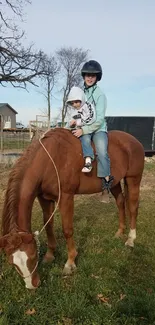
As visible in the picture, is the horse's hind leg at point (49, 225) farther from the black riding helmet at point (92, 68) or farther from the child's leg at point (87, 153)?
the black riding helmet at point (92, 68)

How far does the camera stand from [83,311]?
9.50ft

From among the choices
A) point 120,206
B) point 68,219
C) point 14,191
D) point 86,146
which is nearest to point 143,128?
point 120,206

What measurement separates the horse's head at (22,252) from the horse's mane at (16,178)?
5.9 inches

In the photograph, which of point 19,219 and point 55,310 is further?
point 19,219

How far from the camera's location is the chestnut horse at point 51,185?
303 cm

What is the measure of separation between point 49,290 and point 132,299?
2.96ft

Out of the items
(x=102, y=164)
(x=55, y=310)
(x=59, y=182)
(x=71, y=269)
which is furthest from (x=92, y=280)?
(x=102, y=164)

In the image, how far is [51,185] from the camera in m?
3.79

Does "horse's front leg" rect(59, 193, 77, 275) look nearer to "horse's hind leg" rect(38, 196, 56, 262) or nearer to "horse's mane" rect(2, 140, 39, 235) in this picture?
"horse's hind leg" rect(38, 196, 56, 262)

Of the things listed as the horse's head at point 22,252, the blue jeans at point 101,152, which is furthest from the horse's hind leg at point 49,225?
the horse's head at point 22,252

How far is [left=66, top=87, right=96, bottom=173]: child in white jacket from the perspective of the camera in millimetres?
4027

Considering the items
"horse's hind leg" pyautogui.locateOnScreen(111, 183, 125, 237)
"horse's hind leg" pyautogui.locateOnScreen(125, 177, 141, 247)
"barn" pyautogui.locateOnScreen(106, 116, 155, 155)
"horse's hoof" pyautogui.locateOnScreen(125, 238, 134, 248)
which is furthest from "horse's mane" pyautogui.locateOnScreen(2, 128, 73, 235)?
"barn" pyautogui.locateOnScreen(106, 116, 155, 155)

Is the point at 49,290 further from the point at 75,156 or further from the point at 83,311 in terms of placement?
the point at 75,156

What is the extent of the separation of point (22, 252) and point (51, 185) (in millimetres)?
1052
